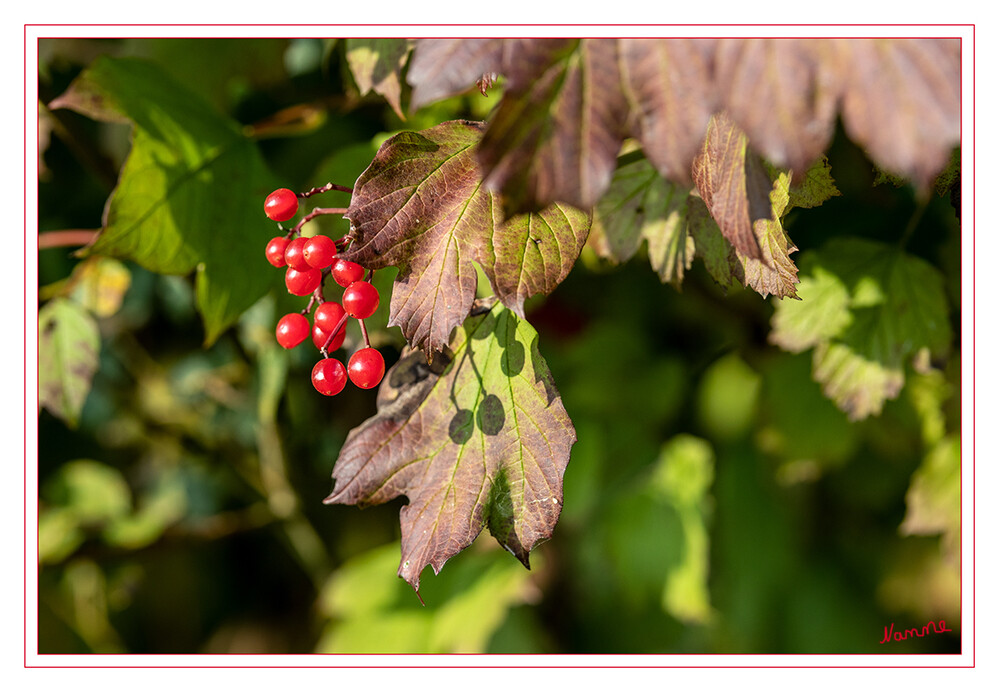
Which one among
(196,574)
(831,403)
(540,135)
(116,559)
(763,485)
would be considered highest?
(540,135)

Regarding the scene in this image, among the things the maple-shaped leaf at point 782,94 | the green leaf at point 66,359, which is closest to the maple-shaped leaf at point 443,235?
the maple-shaped leaf at point 782,94

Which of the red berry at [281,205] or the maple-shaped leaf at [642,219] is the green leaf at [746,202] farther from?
the red berry at [281,205]

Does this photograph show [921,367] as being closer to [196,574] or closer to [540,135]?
[540,135]

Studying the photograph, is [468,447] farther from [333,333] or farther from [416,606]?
[416,606]

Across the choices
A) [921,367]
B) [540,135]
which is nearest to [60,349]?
[540,135]

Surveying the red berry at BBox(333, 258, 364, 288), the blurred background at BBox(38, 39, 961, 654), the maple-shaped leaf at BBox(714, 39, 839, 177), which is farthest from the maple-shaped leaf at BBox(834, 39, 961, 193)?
the blurred background at BBox(38, 39, 961, 654)

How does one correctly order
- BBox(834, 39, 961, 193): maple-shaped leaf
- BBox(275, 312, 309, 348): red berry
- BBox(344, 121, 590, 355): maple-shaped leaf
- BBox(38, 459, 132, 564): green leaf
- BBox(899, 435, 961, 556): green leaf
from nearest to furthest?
BBox(834, 39, 961, 193): maple-shaped leaf
BBox(344, 121, 590, 355): maple-shaped leaf
BBox(275, 312, 309, 348): red berry
BBox(899, 435, 961, 556): green leaf
BBox(38, 459, 132, 564): green leaf
